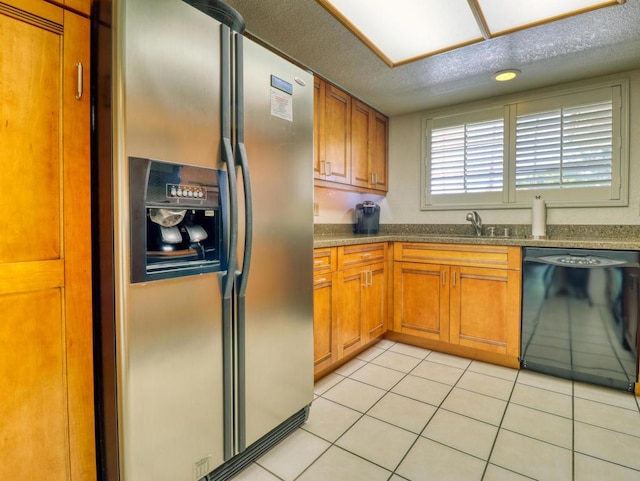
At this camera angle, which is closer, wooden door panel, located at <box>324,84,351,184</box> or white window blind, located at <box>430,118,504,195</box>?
wooden door panel, located at <box>324,84,351,184</box>

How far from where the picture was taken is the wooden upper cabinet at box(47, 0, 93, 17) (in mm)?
1116

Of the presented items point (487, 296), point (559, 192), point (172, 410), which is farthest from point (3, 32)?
point (559, 192)

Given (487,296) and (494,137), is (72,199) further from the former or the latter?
(494,137)

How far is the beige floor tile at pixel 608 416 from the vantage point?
1.79m

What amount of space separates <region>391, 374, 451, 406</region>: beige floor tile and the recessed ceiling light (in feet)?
7.45

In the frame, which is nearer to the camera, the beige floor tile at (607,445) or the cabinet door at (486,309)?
the beige floor tile at (607,445)

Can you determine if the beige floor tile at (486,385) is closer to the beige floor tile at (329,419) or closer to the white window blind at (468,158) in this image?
the beige floor tile at (329,419)

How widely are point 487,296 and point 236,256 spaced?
2.04 meters

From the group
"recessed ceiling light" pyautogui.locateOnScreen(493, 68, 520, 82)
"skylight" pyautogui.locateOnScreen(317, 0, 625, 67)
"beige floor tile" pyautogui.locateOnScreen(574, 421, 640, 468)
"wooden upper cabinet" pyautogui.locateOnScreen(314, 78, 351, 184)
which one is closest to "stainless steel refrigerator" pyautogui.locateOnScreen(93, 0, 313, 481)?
"skylight" pyautogui.locateOnScreen(317, 0, 625, 67)

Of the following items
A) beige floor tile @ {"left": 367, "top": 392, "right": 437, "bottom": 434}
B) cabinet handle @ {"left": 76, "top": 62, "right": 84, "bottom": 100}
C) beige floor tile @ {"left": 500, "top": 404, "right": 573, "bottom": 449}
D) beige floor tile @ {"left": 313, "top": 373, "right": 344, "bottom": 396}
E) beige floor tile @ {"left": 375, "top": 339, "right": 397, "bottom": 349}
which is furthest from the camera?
beige floor tile @ {"left": 375, "top": 339, "right": 397, "bottom": 349}

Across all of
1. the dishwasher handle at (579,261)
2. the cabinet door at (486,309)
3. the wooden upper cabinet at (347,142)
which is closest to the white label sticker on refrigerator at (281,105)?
the wooden upper cabinet at (347,142)

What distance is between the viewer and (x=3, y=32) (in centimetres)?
101

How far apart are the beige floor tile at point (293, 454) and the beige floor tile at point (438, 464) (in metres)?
0.39

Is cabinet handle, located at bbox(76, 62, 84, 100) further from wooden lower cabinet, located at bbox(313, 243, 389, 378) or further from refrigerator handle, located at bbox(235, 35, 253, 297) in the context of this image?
wooden lower cabinet, located at bbox(313, 243, 389, 378)
